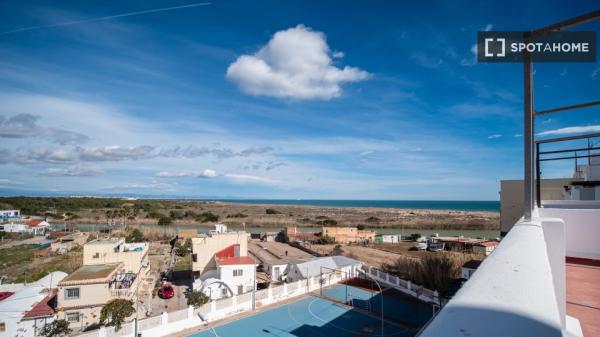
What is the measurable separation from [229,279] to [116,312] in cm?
795

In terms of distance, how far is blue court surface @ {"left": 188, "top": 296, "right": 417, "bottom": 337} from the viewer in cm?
1491

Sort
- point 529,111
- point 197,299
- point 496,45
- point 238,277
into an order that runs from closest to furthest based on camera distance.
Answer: point 529,111
point 496,45
point 197,299
point 238,277

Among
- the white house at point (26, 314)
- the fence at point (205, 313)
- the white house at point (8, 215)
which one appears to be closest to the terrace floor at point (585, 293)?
the fence at point (205, 313)

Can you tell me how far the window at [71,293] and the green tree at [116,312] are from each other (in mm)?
2111

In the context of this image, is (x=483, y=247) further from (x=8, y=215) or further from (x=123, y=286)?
(x=8, y=215)

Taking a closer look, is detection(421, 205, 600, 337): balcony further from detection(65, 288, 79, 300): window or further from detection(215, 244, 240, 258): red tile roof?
detection(215, 244, 240, 258): red tile roof

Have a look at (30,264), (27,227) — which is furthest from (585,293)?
(27,227)

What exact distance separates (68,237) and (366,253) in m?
40.3

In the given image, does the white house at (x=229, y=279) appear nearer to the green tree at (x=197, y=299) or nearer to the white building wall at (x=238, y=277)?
the white building wall at (x=238, y=277)

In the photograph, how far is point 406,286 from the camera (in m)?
20.6

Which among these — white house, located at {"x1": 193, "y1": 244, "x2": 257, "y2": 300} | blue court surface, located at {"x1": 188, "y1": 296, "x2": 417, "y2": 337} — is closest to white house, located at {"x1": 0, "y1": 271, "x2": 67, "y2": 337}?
white house, located at {"x1": 193, "y1": 244, "x2": 257, "y2": 300}

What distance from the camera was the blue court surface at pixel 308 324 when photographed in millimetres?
14906

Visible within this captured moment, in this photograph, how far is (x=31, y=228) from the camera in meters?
55.7

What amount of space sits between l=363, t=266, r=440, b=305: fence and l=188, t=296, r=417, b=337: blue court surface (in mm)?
3933
